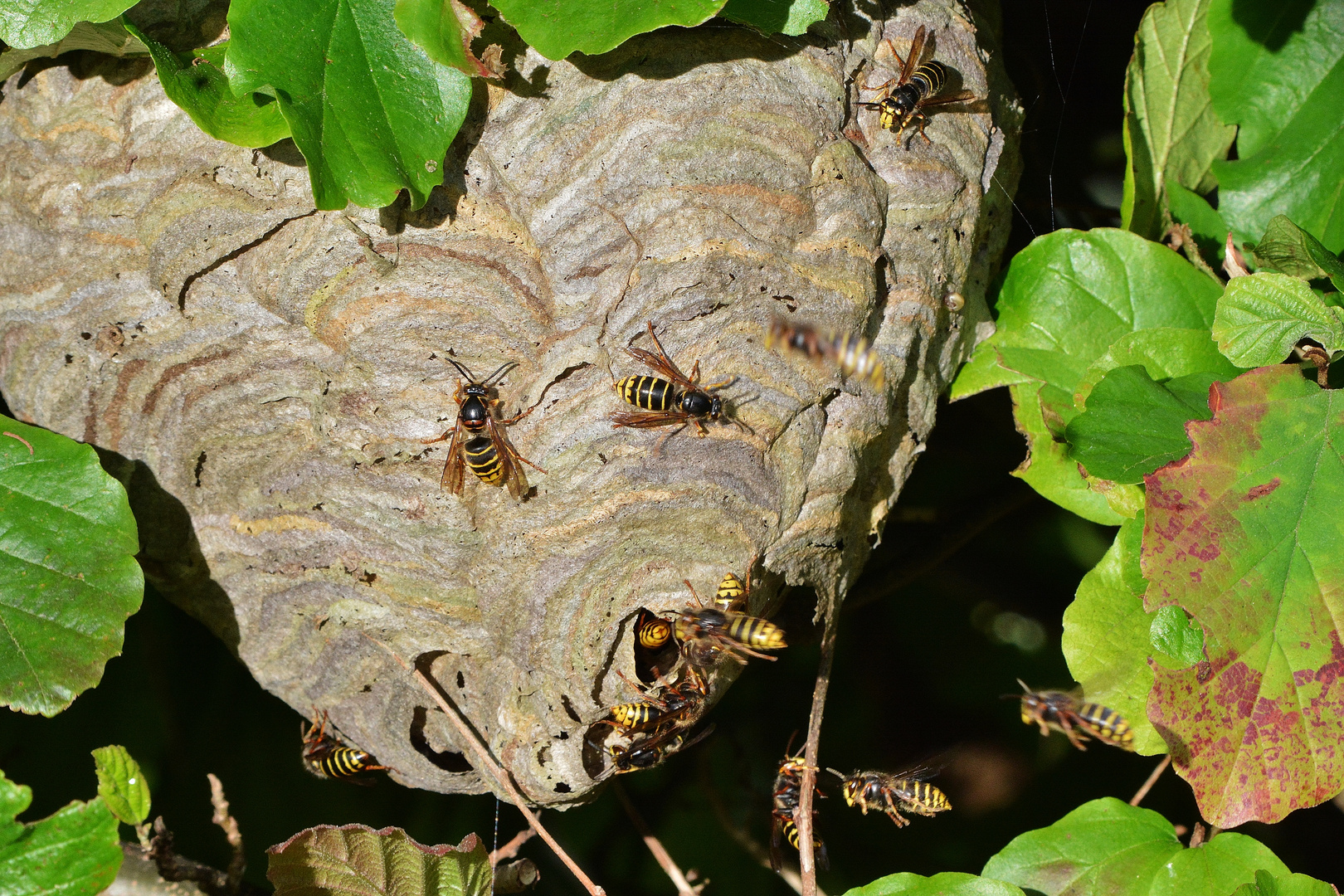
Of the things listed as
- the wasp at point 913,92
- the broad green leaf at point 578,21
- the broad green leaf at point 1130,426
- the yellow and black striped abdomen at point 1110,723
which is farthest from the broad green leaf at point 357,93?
the yellow and black striped abdomen at point 1110,723

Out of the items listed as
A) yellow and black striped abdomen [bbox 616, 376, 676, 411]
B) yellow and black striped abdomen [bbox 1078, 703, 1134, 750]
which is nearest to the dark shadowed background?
yellow and black striped abdomen [bbox 1078, 703, 1134, 750]

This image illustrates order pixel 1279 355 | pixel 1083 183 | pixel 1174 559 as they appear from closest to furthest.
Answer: pixel 1174 559
pixel 1279 355
pixel 1083 183

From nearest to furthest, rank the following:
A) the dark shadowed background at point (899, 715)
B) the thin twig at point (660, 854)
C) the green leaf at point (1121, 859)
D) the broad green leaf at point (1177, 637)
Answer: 1. the broad green leaf at point (1177, 637)
2. the green leaf at point (1121, 859)
3. the thin twig at point (660, 854)
4. the dark shadowed background at point (899, 715)

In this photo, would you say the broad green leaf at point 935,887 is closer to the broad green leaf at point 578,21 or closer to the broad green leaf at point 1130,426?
the broad green leaf at point 1130,426

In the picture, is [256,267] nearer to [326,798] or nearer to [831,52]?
[831,52]

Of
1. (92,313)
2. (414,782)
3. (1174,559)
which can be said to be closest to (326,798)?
(414,782)

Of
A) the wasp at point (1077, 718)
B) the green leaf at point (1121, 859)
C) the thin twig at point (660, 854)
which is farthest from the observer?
the thin twig at point (660, 854)

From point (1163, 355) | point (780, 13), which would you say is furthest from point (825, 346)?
point (1163, 355)
